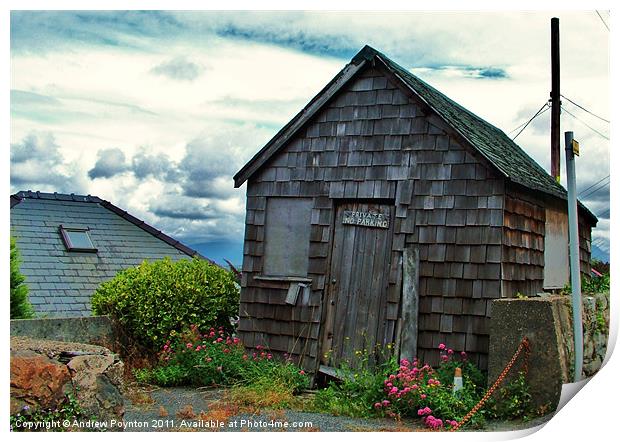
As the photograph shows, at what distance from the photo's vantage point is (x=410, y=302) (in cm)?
911

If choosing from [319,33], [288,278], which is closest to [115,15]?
[319,33]

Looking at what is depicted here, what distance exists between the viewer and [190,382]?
9.88 metres

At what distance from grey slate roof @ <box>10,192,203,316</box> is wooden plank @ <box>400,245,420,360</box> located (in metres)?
4.70

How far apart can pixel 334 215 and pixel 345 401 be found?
8.08 ft

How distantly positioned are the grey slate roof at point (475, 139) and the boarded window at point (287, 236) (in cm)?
67

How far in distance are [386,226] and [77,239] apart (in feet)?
16.8

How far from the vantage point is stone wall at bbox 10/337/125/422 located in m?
6.27

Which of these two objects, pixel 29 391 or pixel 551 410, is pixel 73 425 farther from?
pixel 551 410

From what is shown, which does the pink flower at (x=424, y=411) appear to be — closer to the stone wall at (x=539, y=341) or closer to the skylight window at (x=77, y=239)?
the stone wall at (x=539, y=341)

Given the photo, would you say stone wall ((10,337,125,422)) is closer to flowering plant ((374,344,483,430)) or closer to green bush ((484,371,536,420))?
flowering plant ((374,344,483,430))

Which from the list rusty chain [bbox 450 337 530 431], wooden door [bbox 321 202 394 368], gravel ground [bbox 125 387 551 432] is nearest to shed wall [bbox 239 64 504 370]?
wooden door [bbox 321 202 394 368]

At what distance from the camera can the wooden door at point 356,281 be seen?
935cm

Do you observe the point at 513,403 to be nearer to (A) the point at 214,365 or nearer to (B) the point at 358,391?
(B) the point at 358,391

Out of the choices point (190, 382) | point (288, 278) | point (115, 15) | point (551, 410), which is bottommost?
point (190, 382)
